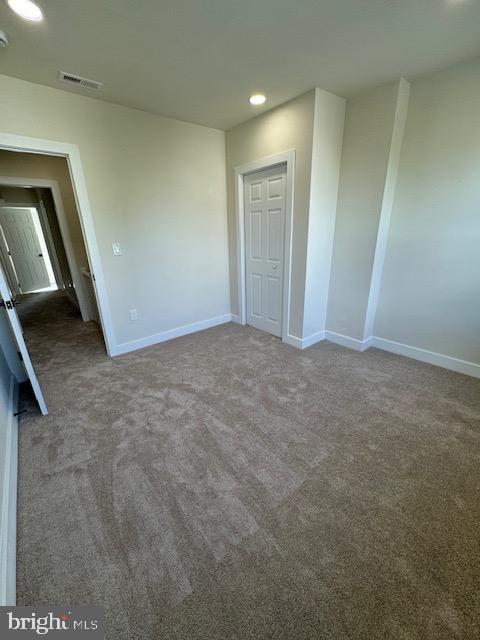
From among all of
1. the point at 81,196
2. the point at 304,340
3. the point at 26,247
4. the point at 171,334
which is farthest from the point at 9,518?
the point at 26,247

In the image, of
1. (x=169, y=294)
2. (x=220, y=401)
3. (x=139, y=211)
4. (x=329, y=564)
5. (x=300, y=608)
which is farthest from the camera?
(x=169, y=294)

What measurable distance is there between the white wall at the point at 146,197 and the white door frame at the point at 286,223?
0.29 meters

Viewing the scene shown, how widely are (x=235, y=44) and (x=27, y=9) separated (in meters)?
1.18

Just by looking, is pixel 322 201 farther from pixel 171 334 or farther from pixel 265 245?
pixel 171 334

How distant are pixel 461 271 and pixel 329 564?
2.54 meters

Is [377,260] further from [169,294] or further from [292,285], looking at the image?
[169,294]

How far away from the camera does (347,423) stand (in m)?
1.98

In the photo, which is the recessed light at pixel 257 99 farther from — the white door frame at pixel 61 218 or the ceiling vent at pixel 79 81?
the white door frame at pixel 61 218

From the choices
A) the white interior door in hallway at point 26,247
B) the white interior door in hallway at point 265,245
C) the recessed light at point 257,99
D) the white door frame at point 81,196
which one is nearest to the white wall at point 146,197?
the white door frame at point 81,196

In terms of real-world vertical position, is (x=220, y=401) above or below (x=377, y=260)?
below

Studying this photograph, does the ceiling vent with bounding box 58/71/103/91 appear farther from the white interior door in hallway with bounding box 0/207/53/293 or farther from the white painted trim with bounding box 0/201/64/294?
the white interior door in hallway with bounding box 0/207/53/293

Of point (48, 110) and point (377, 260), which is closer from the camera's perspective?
point (48, 110)

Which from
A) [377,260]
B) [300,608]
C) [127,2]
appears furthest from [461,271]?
[127,2]

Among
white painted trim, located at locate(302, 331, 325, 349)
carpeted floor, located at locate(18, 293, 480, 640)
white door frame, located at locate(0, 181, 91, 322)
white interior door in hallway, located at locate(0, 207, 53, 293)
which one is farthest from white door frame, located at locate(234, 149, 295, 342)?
white interior door in hallway, located at locate(0, 207, 53, 293)
